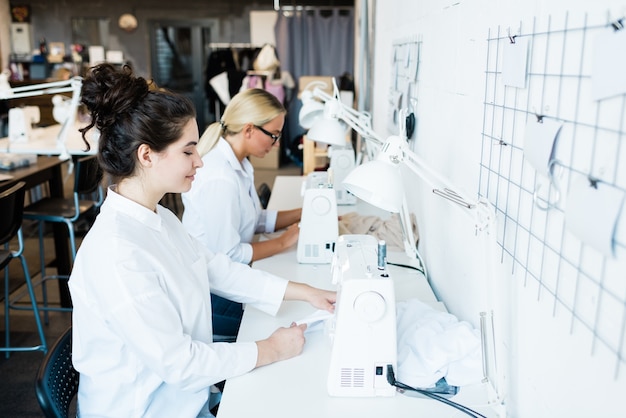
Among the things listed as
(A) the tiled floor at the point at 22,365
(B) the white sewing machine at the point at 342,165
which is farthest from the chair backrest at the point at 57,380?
(B) the white sewing machine at the point at 342,165

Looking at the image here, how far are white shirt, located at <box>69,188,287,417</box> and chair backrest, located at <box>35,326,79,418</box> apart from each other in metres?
0.03

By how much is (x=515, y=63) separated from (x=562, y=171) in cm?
27

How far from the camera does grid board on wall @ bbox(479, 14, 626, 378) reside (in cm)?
69

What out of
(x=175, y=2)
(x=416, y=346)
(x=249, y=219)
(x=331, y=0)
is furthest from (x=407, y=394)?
(x=175, y=2)

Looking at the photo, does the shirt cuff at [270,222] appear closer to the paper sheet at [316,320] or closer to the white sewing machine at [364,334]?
the paper sheet at [316,320]

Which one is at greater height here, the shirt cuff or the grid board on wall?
the grid board on wall

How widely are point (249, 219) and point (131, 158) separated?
88 centimetres

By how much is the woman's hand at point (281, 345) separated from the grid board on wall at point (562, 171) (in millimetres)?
472

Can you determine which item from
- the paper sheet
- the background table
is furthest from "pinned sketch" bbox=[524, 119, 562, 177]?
the background table

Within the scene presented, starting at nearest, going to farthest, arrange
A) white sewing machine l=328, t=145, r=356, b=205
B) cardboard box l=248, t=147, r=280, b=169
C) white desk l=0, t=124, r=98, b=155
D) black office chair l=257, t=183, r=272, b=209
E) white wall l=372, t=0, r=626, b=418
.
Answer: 1. white wall l=372, t=0, r=626, b=418
2. white sewing machine l=328, t=145, r=356, b=205
3. black office chair l=257, t=183, r=272, b=209
4. white desk l=0, t=124, r=98, b=155
5. cardboard box l=248, t=147, r=280, b=169

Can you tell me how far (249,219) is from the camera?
2.06m

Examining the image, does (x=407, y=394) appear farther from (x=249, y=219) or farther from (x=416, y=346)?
(x=249, y=219)

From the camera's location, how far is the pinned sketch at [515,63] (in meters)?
0.95

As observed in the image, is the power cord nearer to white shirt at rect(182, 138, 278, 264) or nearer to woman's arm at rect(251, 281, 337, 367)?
woman's arm at rect(251, 281, 337, 367)
